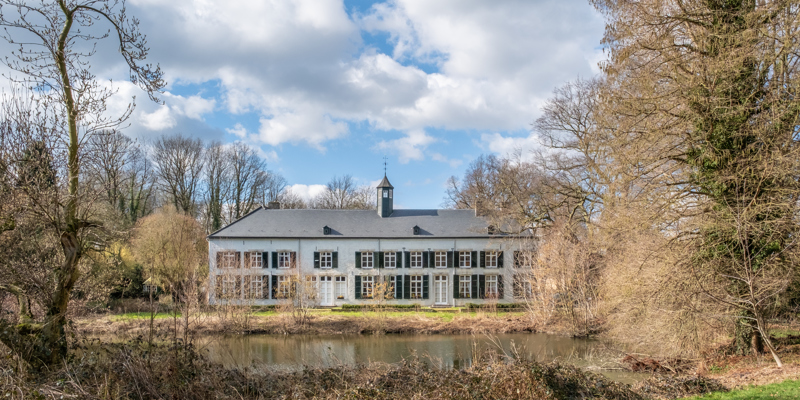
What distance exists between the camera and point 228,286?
Answer: 1680 centimetres

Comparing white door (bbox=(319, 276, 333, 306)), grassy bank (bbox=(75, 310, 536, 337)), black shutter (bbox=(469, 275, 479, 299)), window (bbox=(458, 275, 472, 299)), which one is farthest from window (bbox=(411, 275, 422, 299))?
grassy bank (bbox=(75, 310, 536, 337))

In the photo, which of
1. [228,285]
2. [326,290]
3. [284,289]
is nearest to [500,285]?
[326,290]

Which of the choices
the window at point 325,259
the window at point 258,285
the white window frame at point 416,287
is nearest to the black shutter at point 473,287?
the white window frame at point 416,287

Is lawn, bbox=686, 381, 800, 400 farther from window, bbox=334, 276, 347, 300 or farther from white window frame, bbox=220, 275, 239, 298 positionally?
window, bbox=334, 276, 347, 300

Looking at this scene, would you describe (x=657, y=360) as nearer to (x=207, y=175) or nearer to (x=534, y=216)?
(x=534, y=216)

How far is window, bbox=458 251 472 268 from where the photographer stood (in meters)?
23.3

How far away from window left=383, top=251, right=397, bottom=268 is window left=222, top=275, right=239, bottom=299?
26.2 feet

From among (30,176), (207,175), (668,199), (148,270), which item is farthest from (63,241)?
(207,175)

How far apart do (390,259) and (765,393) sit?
59.7 feet

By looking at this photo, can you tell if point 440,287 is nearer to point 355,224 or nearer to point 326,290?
point 355,224

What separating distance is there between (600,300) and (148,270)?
17.8 meters

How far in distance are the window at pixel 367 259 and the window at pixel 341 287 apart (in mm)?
1132

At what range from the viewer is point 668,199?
911 cm

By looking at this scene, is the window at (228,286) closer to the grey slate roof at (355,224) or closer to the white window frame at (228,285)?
the white window frame at (228,285)
